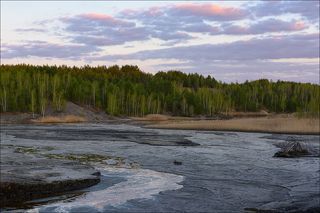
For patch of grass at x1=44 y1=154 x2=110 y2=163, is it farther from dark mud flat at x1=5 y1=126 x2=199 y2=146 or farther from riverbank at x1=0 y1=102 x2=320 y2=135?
riverbank at x1=0 y1=102 x2=320 y2=135

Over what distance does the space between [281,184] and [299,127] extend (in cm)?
6284

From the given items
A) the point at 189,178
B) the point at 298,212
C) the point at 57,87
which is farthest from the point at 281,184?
the point at 57,87

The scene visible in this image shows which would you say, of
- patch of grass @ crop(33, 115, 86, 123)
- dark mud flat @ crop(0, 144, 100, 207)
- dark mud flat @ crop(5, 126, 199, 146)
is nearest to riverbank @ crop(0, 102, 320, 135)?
patch of grass @ crop(33, 115, 86, 123)

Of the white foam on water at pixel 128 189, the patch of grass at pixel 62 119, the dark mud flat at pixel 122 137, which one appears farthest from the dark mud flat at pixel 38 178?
the patch of grass at pixel 62 119

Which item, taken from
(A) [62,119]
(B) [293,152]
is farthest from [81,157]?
(A) [62,119]

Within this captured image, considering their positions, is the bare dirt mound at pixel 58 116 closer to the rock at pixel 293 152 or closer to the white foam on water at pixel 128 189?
the rock at pixel 293 152

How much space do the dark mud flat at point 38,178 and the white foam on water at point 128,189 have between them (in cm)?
161

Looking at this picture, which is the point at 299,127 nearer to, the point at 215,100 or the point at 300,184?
the point at 300,184

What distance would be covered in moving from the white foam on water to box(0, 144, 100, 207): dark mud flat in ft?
5.29

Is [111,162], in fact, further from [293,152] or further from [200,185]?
[293,152]

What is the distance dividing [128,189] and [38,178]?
4902mm

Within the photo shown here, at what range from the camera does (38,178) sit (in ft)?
84.5

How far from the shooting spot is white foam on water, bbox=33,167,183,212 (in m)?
21.9

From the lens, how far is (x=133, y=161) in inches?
1524
